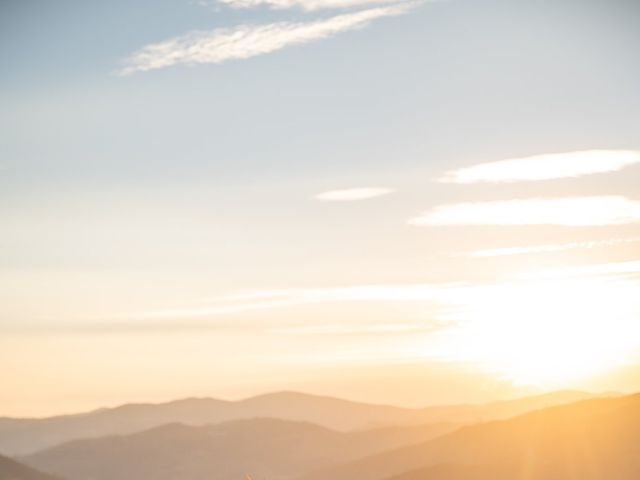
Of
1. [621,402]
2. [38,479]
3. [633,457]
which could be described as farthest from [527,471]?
[38,479]

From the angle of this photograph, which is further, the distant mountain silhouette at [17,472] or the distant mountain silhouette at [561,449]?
the distant mountain silhouette at [17,472]

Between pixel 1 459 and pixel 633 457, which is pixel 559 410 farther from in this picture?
pixel 1 459

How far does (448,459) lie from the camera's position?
195 meters

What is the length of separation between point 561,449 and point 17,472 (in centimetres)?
8267

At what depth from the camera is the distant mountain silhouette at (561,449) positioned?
14925 cm

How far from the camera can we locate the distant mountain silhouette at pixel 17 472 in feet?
496

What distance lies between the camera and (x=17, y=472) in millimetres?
154125

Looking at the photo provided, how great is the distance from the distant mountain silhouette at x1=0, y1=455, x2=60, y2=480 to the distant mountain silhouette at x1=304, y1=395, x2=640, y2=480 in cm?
5229

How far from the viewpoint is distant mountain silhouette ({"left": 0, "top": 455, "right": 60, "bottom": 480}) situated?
151125mm

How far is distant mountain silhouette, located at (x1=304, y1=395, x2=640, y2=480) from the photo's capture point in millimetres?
149250

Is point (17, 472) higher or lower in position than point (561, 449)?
higher

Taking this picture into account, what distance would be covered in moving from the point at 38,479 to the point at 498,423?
289 feet

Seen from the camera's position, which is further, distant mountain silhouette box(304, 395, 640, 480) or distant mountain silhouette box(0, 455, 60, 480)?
distant mountain silhouette box(0, 455, 60, 480)

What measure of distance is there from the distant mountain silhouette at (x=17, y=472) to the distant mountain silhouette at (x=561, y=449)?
5229 centimetres
